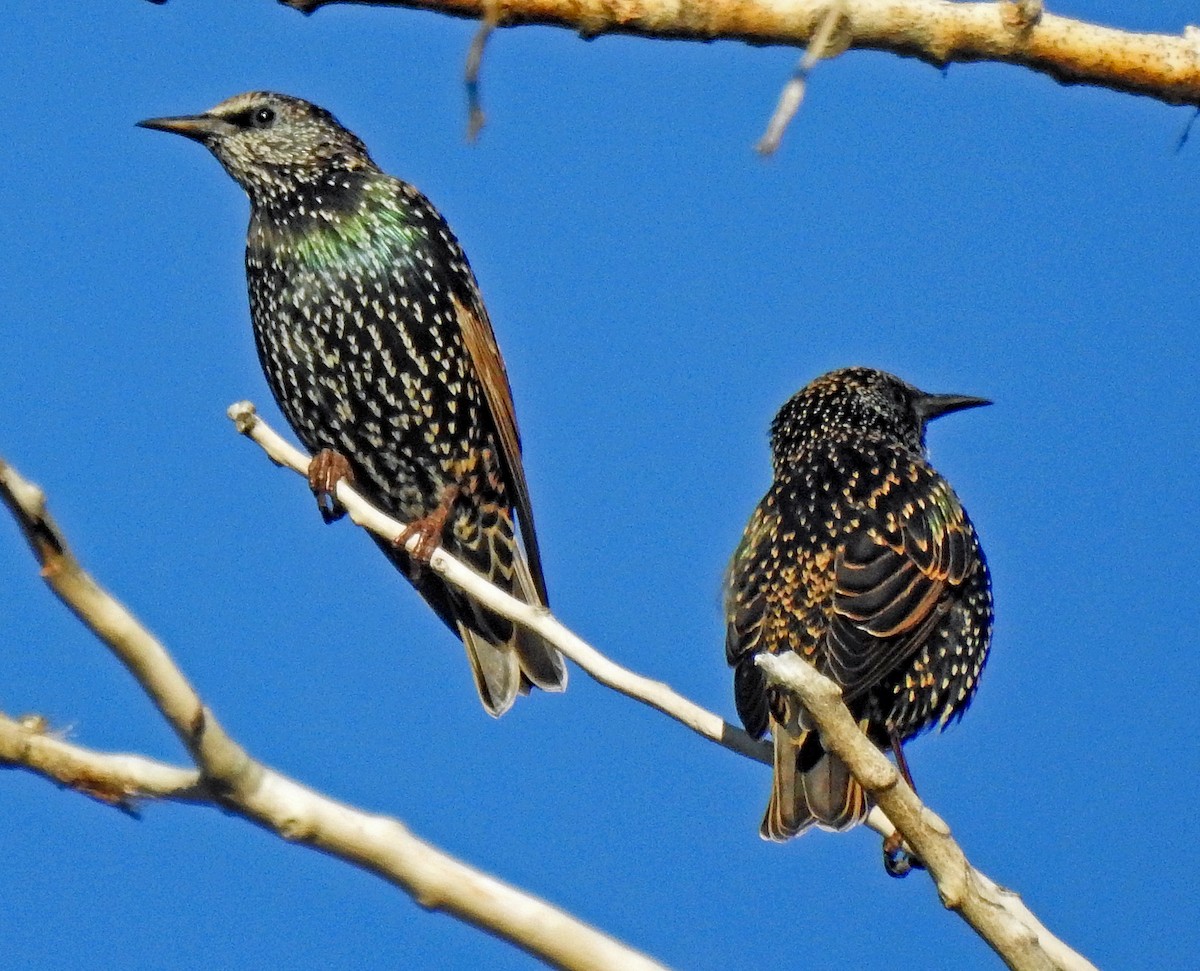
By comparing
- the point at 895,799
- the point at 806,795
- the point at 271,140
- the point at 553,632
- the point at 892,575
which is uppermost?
the point at 271,140

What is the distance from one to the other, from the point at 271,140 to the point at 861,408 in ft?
7.43

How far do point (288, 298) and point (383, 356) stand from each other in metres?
0.37

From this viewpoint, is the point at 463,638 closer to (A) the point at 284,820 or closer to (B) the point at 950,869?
(B) the point at 950,869

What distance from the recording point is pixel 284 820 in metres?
2.51

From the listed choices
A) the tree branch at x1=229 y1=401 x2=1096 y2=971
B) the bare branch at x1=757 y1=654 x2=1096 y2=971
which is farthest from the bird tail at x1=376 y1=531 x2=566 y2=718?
the bare branch at x1=757 y1=654 x2=1096 y2=971

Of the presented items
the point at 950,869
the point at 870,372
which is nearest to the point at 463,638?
the point at 870,372

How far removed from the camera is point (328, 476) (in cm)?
648

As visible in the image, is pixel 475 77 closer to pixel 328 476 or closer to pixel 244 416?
pixel 244 416

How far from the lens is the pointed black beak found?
7.13 meters

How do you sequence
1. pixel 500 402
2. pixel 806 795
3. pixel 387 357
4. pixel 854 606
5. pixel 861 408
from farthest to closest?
1. pixel 861 408
2. pixel 500 402
3. pixel 387 357
4. pixel 854 606
5. pixel 806 795

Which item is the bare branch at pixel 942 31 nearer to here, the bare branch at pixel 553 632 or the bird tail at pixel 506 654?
the bare branch at pixel 553 632

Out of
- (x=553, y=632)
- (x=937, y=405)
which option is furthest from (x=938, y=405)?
(x=553, y=632)

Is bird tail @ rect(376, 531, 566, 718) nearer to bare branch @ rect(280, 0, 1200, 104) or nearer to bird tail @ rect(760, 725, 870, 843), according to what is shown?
bird tail @ rect(760, 725, 870, 843)

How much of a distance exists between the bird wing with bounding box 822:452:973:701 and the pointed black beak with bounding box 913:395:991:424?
3.44ft
